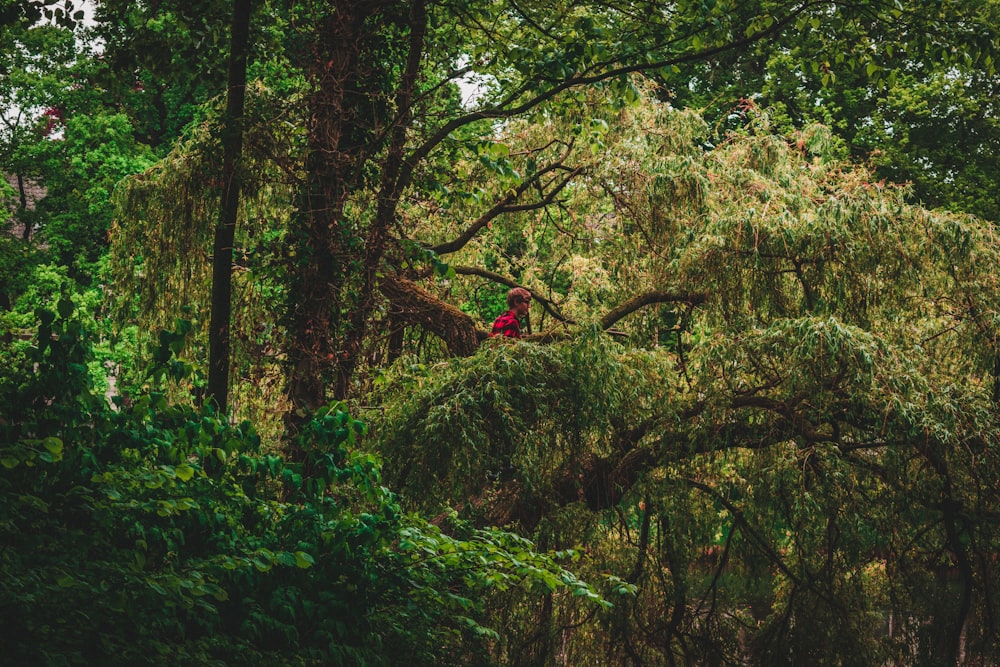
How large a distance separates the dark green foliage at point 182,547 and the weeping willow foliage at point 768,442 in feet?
7.74

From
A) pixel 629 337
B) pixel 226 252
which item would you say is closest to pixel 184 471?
pixel 226 252

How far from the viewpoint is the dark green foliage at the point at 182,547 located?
3.02 metres

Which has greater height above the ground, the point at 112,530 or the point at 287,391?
the point at 287,391

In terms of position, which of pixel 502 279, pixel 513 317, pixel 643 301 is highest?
pixel 502 279

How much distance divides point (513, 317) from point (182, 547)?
14.3 feet

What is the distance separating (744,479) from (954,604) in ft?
6.28

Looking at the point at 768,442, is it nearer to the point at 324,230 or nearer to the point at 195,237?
the point at 324,230

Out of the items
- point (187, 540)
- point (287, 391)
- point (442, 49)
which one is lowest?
point (187, 540)

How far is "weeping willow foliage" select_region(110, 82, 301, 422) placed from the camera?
734 cm

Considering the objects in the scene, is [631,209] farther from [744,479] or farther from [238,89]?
[238,89]

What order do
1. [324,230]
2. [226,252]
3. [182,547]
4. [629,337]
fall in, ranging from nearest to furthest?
1. [182,547]
2. [226,252]
3. [324,230]
4. [629,337]

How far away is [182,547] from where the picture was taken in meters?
3.57

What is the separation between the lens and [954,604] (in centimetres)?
763

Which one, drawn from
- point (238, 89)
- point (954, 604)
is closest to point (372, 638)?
point (238, 89)
